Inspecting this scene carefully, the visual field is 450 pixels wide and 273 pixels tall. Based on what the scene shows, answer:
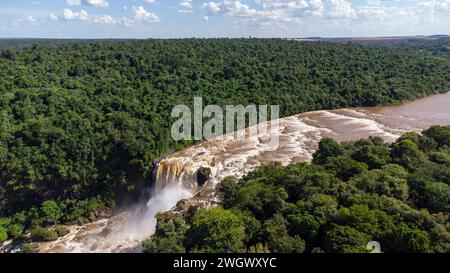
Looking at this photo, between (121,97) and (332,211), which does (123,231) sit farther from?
(121,97)

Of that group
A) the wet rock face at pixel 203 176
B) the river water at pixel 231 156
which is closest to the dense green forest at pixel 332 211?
the wet rock face at pixel 203 176

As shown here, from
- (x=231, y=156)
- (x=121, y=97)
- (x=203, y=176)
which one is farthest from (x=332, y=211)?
(x=121, y=97)

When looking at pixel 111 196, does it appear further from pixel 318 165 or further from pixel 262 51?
pixel 262 51

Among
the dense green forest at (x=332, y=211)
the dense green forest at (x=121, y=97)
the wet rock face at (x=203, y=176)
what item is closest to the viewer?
the dense green forest at (x=332, y=211)

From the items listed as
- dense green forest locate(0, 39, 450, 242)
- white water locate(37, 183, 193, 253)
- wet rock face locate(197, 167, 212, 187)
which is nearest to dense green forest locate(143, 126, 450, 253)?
wet rock face locate(197, 167, 212, 187)

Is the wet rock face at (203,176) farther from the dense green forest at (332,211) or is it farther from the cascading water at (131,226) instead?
the dense green forest at (332,211)
